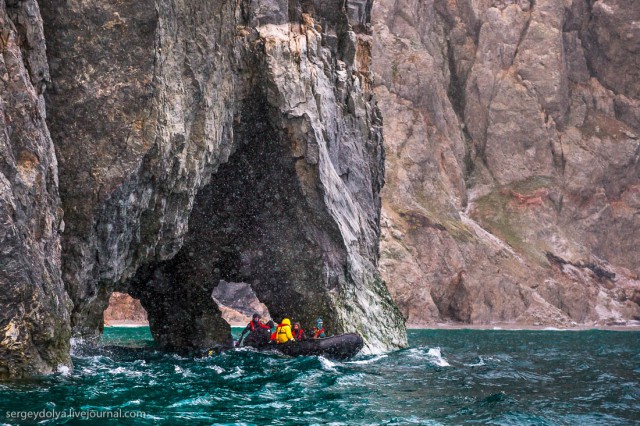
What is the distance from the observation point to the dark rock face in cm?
1562

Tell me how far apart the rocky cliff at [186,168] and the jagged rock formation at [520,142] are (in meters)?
49.9

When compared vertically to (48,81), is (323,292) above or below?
below

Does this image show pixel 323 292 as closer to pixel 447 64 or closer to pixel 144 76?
pixel 144 76

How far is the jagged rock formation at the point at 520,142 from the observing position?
87250 mm

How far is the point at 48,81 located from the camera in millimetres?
18422

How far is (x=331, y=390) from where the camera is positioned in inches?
744

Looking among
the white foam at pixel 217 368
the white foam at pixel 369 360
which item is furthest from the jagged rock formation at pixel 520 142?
the white foam at pixel 217 368

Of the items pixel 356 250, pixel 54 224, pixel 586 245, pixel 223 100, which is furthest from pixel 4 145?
pixel 586 245

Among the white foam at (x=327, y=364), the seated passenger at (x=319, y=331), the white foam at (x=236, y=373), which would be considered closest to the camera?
the white foam at (x=236, y=373)

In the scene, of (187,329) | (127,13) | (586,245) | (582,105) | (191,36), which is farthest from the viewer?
(582,105)

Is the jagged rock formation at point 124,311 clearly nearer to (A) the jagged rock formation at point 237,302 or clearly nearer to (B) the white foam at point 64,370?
(A) the jagged rock formation at point 237,302

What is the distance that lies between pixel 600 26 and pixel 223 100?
98.2m

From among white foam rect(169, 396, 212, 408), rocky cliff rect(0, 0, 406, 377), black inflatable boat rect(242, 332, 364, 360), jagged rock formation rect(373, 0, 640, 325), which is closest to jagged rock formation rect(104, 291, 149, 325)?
jagged rock formation rect(373, 0, 640, 325)

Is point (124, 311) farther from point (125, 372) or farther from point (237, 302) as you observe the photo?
point (125, 372)
